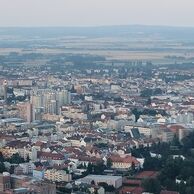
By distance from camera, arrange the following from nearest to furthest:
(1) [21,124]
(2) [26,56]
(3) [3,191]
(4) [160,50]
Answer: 1. (3) [3,191]
2. (1) [21,124]
3. (2) [26,56]
4. (4) [160,50]

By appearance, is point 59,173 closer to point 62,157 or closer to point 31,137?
point 62,157

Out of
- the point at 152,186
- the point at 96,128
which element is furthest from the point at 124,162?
the point at 96,128

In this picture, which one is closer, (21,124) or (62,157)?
(62,157)

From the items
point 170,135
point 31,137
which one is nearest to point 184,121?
point 170,135

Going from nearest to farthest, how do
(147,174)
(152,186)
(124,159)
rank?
(152,186) → (147,174) → (124,159)

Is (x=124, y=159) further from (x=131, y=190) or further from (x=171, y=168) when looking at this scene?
(x=131, y=190)

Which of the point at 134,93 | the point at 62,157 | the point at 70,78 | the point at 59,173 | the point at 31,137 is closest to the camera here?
the point at 59,173

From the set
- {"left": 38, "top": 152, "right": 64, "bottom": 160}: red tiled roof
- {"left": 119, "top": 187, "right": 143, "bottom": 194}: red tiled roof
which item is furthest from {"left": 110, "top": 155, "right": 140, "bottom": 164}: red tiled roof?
{"left": 119, "top": 187, "right": 143, "bottom": 194}: red tiled roof

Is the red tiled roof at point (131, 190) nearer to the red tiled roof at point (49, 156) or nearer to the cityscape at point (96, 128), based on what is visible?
the cityscape at point (96, 128)

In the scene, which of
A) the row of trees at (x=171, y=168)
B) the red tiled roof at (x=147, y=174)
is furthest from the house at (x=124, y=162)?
the red tiled roof at (x=147, y=174)
